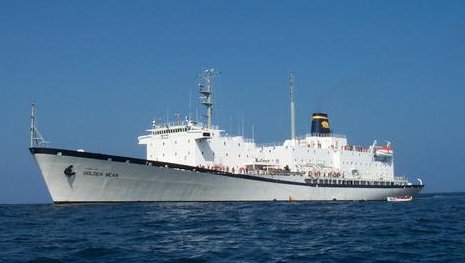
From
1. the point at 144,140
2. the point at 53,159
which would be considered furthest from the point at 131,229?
the point at 144,140

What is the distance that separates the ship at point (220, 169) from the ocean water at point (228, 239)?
32.4 feet

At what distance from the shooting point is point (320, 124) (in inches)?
2351

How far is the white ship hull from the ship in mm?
64

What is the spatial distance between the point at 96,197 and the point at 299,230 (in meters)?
20.0

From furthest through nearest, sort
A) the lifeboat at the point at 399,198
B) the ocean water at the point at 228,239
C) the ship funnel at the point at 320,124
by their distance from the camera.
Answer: the ship funnel at the point at 320,124
the lifeboat at the point at 399,198
the ocean water at the point at 228,239

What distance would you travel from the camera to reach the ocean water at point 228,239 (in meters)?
15.2

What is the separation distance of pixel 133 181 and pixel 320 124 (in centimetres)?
2663

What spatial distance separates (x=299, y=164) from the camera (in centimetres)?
5259

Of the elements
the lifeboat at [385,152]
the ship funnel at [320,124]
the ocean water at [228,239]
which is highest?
the ship funnel at [320,124]

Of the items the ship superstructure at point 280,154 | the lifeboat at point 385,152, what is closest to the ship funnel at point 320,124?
the ship superstructure at point 280,154

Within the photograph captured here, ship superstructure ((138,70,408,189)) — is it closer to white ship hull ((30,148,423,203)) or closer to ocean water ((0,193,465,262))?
white ship hull ((30,148,423,203))

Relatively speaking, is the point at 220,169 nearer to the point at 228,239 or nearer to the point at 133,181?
the point at 133,181

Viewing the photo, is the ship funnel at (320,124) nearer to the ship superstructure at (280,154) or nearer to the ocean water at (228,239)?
the ship superstructure at (280,154)

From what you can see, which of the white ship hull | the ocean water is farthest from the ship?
the ocean water
